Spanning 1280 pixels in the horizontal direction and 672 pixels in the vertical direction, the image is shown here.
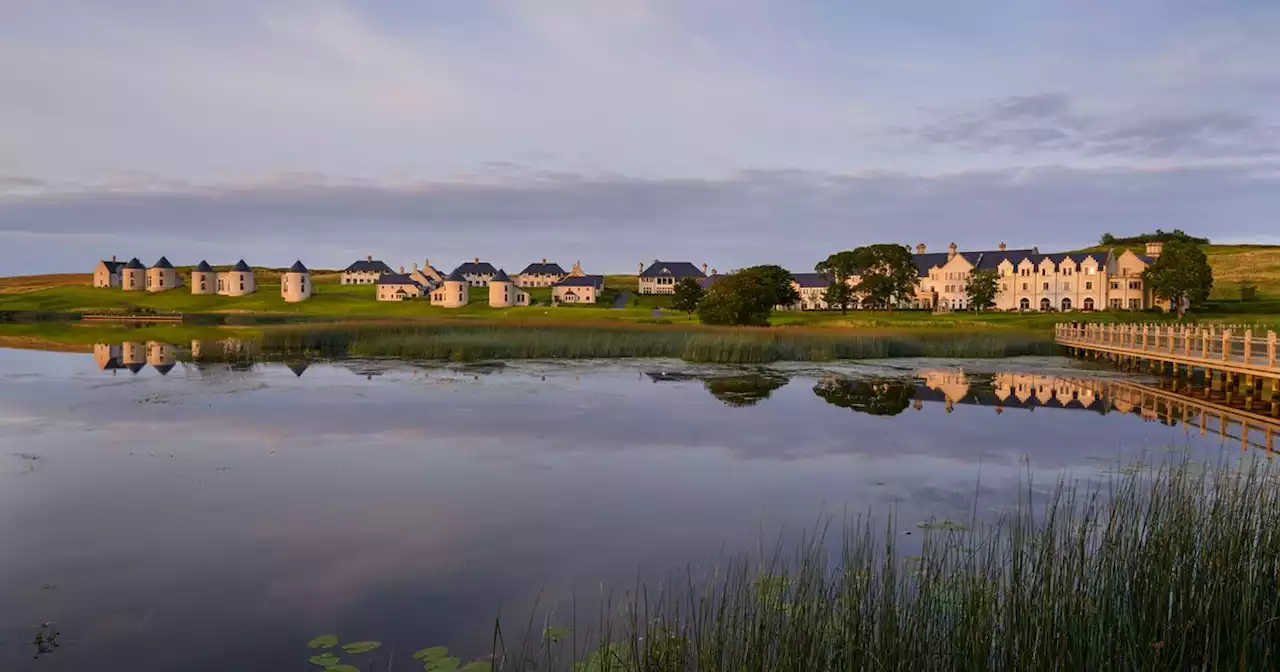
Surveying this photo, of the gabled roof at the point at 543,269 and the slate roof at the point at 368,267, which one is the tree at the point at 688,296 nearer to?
the gabled roof at the point at 543,269

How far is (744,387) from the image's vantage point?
30.0m

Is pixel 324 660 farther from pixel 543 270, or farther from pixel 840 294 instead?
pixel 543 270

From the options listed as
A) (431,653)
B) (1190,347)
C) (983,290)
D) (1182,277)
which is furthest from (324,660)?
(1182,277)

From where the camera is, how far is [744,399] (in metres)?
26.7

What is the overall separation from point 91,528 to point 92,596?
3.05 metres

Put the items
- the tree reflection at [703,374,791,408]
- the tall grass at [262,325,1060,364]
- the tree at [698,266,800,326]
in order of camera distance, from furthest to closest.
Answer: the tree at [698,266,800,326], the tall grass at [262,325,1060,364], the tree reflection at [703,374,791,408]

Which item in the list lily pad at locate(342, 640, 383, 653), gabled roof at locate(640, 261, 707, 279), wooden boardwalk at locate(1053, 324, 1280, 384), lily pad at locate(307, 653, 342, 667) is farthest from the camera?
gabled roof at locate(640, 261, 707, 279)

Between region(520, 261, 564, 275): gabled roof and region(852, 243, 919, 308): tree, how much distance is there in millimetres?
76855

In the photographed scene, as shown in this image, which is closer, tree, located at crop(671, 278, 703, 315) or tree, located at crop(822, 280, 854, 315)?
tree, located at crop(671, 278, 703, 315)

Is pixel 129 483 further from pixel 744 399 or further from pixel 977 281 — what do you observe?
pixel 977 281

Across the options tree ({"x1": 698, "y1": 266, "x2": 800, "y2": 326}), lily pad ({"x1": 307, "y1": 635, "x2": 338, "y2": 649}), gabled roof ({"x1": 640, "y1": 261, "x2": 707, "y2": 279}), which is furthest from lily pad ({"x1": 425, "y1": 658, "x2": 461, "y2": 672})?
gabled roof ({"x1": 640, "y1": 261, "x2": 707, "y2": 279})

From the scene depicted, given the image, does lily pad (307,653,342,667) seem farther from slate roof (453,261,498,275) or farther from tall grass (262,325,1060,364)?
slate roof (453,261,498,275)

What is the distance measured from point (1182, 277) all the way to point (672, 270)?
89.9 metres

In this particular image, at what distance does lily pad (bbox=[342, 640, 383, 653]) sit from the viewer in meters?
7.96
